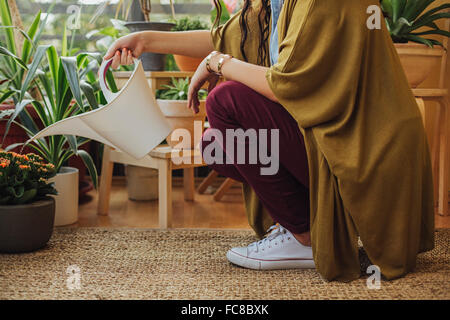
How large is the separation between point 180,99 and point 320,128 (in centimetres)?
81

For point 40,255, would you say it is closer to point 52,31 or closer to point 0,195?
point 0,195

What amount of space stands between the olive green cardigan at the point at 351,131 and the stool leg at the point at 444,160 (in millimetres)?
808

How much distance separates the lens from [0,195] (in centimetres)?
137

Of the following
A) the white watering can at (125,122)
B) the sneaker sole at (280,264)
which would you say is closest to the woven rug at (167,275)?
the sneaker sole at (280,264)

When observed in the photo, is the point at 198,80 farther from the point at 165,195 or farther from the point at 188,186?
the point at 188,186

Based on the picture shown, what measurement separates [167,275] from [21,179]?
51 cm

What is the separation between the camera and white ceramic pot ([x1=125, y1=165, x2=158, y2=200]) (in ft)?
6.98

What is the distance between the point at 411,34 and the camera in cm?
170

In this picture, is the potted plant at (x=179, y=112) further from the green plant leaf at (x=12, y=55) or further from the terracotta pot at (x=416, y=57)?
the terracotta pot at (x=416, y=57)

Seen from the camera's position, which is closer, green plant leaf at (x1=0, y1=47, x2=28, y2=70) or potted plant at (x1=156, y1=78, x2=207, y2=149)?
green plant leaf at (x1=0, y1=47, x2=28, y2=70)

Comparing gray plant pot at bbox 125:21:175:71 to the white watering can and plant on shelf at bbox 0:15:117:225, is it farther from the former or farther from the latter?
the white watering can

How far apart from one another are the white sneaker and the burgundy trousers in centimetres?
4

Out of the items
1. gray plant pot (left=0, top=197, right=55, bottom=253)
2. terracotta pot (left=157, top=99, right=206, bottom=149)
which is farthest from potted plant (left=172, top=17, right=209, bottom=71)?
gray plant pot (left=0, top=197, right=55, bottom=253)

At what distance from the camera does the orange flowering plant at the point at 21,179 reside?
1.36 meters
